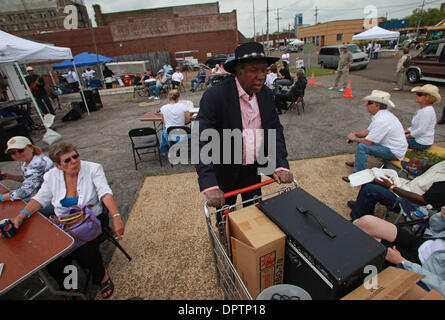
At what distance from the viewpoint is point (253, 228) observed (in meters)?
1.45

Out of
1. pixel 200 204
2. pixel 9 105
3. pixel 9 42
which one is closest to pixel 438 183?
pixel 200 204

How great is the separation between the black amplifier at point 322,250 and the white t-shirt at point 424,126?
3543 mm

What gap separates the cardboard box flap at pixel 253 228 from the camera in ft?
4.46

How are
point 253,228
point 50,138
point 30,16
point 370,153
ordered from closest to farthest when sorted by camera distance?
point 253,228 → point 370,153 → point 50,138 → point 30,16

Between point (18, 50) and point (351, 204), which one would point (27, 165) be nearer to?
point (351, 204)

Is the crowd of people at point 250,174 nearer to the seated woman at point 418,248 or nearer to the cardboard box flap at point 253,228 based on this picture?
the seated woman at point 418,248

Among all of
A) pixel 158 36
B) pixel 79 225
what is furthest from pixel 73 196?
pixel 158 36

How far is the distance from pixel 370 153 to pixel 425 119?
113 centimetres

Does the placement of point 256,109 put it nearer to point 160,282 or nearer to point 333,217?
point 333,217

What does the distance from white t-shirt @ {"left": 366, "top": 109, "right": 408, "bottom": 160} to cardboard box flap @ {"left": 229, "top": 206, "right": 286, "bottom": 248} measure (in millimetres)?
2917

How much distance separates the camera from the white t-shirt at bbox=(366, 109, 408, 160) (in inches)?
130

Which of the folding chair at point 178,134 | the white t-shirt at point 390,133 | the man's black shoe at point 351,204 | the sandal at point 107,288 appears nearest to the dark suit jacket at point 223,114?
the sandal at point 107,288

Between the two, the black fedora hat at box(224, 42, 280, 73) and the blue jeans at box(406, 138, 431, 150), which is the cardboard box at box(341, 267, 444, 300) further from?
the blue jeans at box(406, 138, 431, 150)
